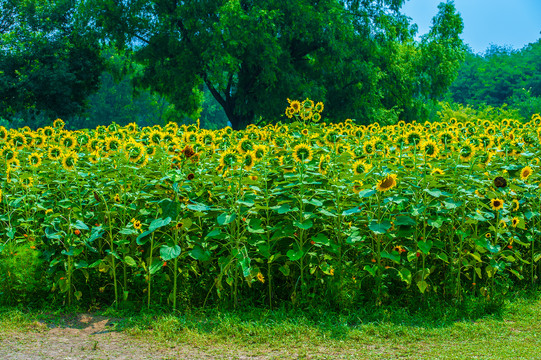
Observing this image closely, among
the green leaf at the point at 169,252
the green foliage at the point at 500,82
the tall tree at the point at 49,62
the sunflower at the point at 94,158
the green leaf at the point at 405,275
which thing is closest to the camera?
the green leaf at the point at 169,252

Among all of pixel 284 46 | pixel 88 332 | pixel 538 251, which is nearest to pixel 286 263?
pixel 88 332

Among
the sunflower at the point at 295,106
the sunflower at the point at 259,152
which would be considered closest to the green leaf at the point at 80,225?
the sunflower at the point at 259,152

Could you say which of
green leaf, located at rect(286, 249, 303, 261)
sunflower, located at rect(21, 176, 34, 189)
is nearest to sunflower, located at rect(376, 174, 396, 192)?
green leaf, located at rect(286, 249, 303, 261)

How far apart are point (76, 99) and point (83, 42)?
3803 millimetres

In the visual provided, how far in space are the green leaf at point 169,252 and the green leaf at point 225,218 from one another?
346mm

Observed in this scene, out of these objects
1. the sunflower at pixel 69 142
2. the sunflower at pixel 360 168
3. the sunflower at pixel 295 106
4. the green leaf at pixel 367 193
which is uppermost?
the sunflower at pixel 295 106

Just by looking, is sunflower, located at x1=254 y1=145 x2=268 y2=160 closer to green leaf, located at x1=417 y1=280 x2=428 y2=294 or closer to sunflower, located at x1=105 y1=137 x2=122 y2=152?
sunflower, located at x1=105 y1=137 x2=122 y2=152

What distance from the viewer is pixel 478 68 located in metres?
55.8

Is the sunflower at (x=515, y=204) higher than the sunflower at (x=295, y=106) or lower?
lower

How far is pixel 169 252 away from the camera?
142 inches

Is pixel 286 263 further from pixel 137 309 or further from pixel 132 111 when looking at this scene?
pixel 132 111

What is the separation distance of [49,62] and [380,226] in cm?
2506

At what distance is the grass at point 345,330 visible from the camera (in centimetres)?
328

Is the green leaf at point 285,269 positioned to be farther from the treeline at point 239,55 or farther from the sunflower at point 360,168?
the treeline at point 239,55
